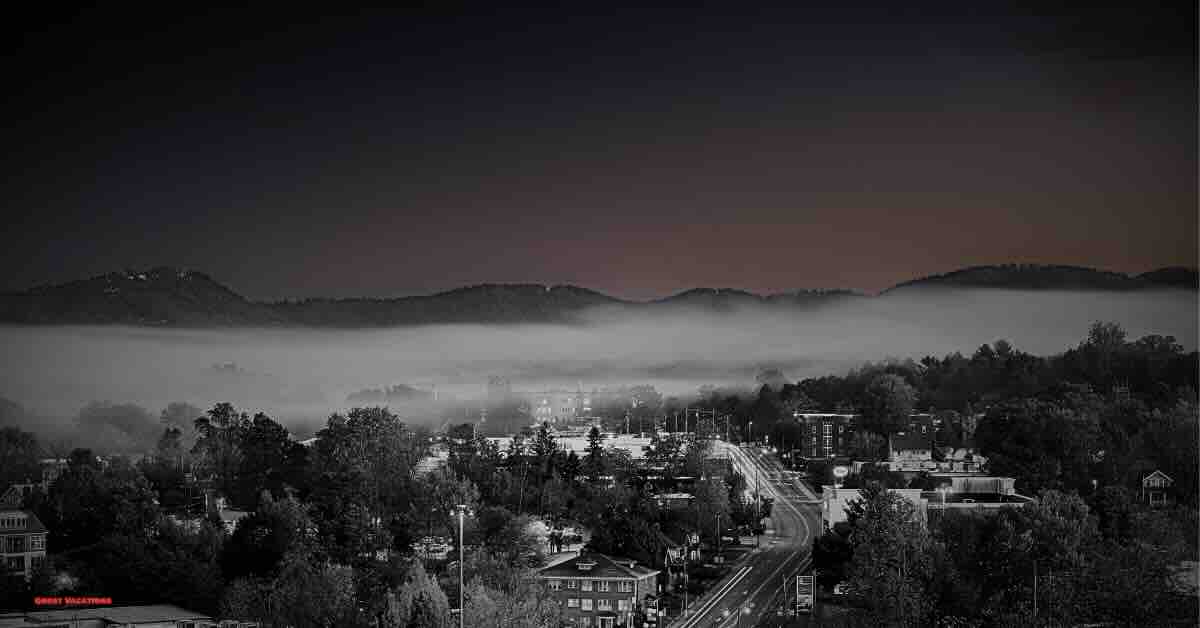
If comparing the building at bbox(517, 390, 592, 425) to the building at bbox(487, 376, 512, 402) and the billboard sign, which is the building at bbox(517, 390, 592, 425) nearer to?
the building at bbox(487, 376, 512, 402)

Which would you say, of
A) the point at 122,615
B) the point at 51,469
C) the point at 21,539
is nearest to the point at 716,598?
the point at 122,615

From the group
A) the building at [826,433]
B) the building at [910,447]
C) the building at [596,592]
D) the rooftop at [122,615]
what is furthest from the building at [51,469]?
the building at [826,433]

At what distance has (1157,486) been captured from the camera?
20844 millimetres

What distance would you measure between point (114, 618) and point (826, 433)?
2065cm

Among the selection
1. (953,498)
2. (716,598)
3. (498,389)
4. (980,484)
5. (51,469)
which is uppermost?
(498,389)

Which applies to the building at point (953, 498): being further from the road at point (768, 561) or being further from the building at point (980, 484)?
the road at point (768, 561)

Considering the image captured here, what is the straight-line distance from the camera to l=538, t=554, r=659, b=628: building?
18.0m

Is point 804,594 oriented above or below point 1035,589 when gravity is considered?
below

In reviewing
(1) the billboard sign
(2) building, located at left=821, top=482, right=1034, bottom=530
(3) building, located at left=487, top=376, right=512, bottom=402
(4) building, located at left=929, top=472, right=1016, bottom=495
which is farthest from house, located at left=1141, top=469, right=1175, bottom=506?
(3) building, located at left=487, top=376, right=512, bottom=402

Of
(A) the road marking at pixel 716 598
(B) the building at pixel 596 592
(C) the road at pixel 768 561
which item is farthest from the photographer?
(B) the building at pixel 596 592

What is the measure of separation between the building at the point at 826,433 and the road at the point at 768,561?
0.88 m

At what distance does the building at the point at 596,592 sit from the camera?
1797 cm

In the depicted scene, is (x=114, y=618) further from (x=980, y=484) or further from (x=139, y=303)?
(x=980, y=484)

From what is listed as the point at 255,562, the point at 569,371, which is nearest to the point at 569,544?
the point at 569,371
